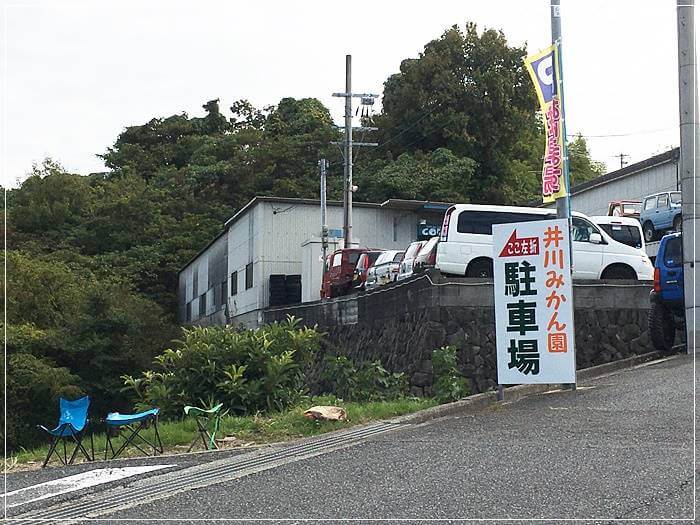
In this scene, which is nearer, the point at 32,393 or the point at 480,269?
the point at 480,269

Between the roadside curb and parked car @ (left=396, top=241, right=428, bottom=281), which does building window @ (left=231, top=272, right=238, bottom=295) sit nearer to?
parked car @ (left=396, top=241, right=428, bottom=281)

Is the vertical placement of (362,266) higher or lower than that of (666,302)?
higher

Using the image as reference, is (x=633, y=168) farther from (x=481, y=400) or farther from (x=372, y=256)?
(x=481, y=400)

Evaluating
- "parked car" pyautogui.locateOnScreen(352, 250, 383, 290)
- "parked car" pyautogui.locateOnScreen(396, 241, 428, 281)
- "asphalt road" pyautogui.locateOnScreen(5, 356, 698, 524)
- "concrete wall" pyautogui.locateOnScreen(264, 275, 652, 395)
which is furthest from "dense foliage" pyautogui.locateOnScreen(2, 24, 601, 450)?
"asphalt road" pyautogui.locateOnScreen(5, 356, 698, 524)

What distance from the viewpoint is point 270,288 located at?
110 ft

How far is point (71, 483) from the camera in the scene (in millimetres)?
8469

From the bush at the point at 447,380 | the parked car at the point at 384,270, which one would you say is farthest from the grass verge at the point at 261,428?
the parked car at the point at 384,270

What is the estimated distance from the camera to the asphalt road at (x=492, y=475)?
21.5 feet

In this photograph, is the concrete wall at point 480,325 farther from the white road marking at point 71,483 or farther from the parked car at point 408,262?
the white road marking at point 71,483

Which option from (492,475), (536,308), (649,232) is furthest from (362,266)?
(492,475)

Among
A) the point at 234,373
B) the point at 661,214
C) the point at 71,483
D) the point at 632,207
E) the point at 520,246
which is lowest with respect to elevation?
the point at 71,483

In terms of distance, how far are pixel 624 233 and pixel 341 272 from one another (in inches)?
312

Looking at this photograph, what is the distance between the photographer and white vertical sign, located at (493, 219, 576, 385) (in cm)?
1142

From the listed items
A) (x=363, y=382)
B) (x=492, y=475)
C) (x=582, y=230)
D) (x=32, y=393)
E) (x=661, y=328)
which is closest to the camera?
(x=492, y=475)
